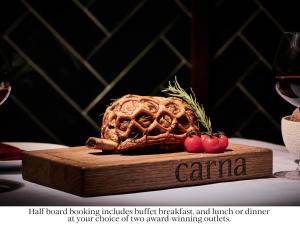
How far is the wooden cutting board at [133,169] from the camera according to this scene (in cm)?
103

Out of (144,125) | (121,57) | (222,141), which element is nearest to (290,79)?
(222,141)

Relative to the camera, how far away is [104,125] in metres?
1.20

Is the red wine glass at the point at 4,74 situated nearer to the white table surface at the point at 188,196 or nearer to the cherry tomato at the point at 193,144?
the white table surface at the point at 188,196

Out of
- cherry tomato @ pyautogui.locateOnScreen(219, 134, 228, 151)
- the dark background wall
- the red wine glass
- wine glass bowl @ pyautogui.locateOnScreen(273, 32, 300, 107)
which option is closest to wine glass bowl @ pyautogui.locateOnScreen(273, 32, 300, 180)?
wine glass bowl @ pyautogui.locateOnScreen(273, 32, 300, 107)

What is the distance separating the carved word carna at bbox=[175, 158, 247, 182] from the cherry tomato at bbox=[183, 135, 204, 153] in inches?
1.6

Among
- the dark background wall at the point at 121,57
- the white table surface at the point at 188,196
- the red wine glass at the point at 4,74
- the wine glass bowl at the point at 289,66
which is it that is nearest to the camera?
the white table surface at the point at 188,196

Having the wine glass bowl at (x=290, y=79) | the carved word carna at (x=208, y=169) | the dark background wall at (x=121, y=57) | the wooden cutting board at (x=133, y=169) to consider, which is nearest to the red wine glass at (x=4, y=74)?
the wooden cutting board at (x=133, y=169)

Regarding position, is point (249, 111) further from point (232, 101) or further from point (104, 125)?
point (104, 125)

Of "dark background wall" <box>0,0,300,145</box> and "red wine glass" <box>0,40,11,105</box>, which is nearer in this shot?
"red wine glass" <box>0,40,11,105</box>

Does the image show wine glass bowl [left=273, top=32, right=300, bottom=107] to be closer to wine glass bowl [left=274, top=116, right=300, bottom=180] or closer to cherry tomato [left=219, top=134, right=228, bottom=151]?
wine glass bowl [left=274, top=116, right=300, bottom=180]

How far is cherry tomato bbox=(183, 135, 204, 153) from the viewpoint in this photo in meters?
1.16

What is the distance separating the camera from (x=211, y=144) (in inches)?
45.7

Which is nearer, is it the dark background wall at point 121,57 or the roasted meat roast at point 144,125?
the roasted meat roast at point 144,125

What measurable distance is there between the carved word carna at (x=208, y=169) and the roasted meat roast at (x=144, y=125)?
80 mm
